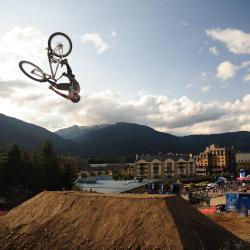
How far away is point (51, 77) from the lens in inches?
794

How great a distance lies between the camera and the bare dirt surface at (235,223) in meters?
28.3

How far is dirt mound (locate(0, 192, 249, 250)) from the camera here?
18.6 meters

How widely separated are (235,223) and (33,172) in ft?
130

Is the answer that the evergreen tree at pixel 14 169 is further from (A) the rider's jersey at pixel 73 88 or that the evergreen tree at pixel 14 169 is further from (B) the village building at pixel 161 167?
(B) the village building at pixel 161 167

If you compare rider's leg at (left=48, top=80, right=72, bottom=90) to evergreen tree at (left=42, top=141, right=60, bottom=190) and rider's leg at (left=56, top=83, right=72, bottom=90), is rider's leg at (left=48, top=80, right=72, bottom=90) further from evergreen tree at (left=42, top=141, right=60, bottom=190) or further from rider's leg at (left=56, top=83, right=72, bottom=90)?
evergreen tree at (left=42, top=141, right=60, bottom=190)

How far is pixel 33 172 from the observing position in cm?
6322

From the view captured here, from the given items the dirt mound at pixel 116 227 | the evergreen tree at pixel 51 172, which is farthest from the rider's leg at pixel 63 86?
the evergreen tree at pixel 51 172

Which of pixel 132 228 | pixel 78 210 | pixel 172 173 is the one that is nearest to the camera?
pixel 132 228

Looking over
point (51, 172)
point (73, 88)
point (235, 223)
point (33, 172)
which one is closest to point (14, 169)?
point (33, 172)

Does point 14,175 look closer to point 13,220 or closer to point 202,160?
point 13,220

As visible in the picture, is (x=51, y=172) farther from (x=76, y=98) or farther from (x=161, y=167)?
(x=161, y=167)

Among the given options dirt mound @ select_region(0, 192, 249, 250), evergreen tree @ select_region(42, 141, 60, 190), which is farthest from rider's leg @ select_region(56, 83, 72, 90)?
evergreen tree @ select_region(42, 141, 60, 190)

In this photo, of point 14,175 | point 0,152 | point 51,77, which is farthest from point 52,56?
point 0,152

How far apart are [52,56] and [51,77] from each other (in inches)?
46.1
